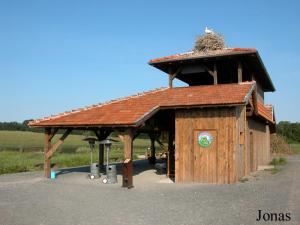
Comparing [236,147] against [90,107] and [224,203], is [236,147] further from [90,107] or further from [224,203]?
[90,107]

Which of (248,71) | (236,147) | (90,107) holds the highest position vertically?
(248,71)

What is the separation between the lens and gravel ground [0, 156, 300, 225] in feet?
28.0

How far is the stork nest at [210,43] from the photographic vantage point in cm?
1917

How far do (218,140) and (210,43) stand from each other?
20.9 ft

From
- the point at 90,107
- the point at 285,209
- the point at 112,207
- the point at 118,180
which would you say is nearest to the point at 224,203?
the point at 285,209

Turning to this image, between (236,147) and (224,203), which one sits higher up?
(236,147)

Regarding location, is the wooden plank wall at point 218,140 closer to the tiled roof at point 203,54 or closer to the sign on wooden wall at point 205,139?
the sign on wooden wall at point 205,139

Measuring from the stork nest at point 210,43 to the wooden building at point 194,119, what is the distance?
0.65 meters

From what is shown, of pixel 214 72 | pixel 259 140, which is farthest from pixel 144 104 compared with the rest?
pixel 259 140

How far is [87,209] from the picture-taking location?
9.80 metres

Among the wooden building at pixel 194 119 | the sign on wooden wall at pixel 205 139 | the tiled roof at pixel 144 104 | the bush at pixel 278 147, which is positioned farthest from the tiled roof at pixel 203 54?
the bush at pixel 278 147

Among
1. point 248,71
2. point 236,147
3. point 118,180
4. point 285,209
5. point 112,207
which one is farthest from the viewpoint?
point 248,71

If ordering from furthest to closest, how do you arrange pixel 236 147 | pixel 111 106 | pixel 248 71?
pixel 248 71 → pixel 111 106 → pixel 236 147

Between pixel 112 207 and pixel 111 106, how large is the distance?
802 centimetres
